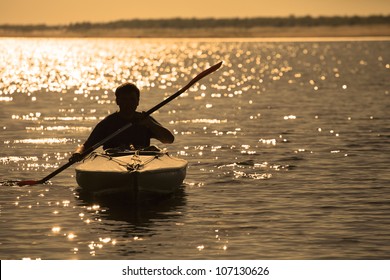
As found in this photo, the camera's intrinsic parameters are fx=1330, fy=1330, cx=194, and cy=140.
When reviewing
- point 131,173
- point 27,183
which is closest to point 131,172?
point 131,173

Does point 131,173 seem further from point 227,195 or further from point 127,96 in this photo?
point 227,195

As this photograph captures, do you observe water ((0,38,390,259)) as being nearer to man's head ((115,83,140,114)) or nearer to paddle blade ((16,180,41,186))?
paddle blade ((16,180,41,186))

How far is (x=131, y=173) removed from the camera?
70.3ft

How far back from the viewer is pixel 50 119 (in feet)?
137

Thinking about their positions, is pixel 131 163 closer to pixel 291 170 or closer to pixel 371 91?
pixel 291 170

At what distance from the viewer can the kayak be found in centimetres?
2159

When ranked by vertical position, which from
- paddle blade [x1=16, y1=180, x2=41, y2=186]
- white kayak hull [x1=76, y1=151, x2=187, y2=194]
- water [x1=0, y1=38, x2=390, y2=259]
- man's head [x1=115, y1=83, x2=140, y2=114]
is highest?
man's head [x1=115, y1=83, x2=140, y2=114]

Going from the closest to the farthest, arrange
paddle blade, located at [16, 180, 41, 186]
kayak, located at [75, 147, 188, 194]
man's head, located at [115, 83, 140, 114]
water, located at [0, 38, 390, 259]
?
water, located at [0, 38, 390, 259] < kayak, located at [75, 147, 188, 194] < man's head, located at [115, 83, 140, 114] < paddle blade, located at [16, 180, 41, 186]

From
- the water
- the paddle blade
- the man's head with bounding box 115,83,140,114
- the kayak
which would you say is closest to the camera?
the water

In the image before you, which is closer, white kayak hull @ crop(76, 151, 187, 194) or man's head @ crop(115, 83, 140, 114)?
white kayak hull @ crop(76, 151, 187, 194)

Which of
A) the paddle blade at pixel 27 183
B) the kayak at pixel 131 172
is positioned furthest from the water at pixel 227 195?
the kayak at pixel 131 172

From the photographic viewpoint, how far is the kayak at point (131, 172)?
21.6m

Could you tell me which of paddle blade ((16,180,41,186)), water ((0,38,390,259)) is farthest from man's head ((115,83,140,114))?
paddle blade ((16,180,41,186))
